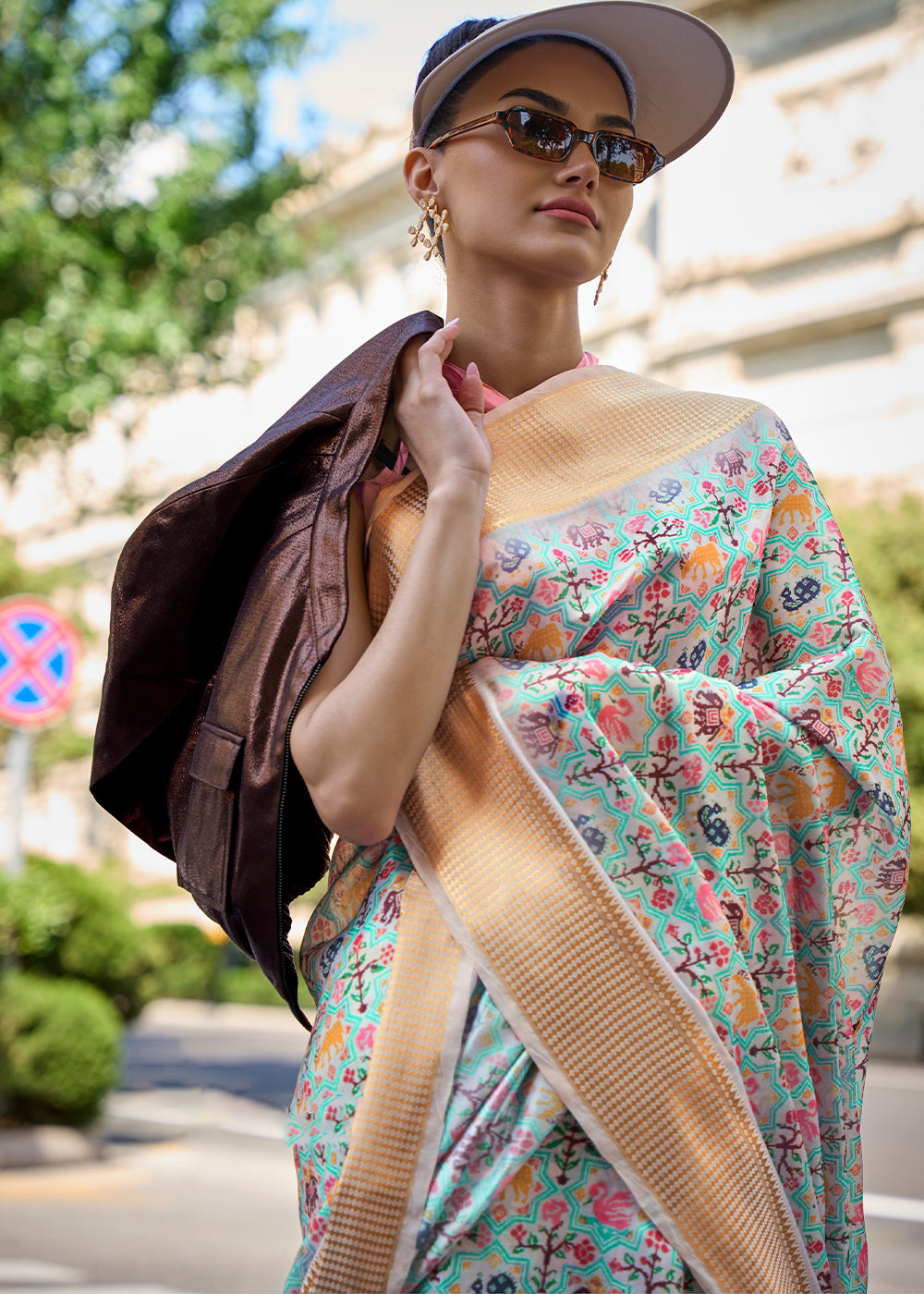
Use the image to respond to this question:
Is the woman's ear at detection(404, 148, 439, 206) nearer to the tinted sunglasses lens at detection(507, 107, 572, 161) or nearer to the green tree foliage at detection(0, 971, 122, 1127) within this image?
the tinted sunglasses lens at detection(507, 107, 572, 161)

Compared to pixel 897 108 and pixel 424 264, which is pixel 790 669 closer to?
pixel 424 264

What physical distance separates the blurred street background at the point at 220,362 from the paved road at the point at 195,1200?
3 centimetres

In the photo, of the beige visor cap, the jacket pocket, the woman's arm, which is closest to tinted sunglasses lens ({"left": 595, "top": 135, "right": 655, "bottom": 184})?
the beige visor cap

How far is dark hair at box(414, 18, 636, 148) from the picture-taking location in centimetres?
175

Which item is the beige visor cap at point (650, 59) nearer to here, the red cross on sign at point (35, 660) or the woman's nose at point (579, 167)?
the woman's nose at point (579, 167)

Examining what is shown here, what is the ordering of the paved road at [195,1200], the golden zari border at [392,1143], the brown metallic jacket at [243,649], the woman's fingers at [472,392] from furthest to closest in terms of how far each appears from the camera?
the paved road at [195,1200]
the woman's fingers at [472,392]
the brown metallic jacket at [243,649]
the golden zari border at [392,1143]

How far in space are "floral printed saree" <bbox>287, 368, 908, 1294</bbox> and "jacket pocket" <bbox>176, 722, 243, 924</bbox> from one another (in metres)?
0.14

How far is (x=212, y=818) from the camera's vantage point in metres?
1.62

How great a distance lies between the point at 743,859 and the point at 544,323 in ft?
2.37

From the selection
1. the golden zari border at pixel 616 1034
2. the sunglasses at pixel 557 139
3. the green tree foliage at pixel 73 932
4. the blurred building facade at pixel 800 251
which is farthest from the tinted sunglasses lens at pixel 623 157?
the blurred building facade at pixel 800 251

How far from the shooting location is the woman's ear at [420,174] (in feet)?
6.19

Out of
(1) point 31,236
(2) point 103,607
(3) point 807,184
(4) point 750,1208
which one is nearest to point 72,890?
(1) point 31,236

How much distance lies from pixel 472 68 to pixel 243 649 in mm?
774

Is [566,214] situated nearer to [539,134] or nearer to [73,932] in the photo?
[539,134]
